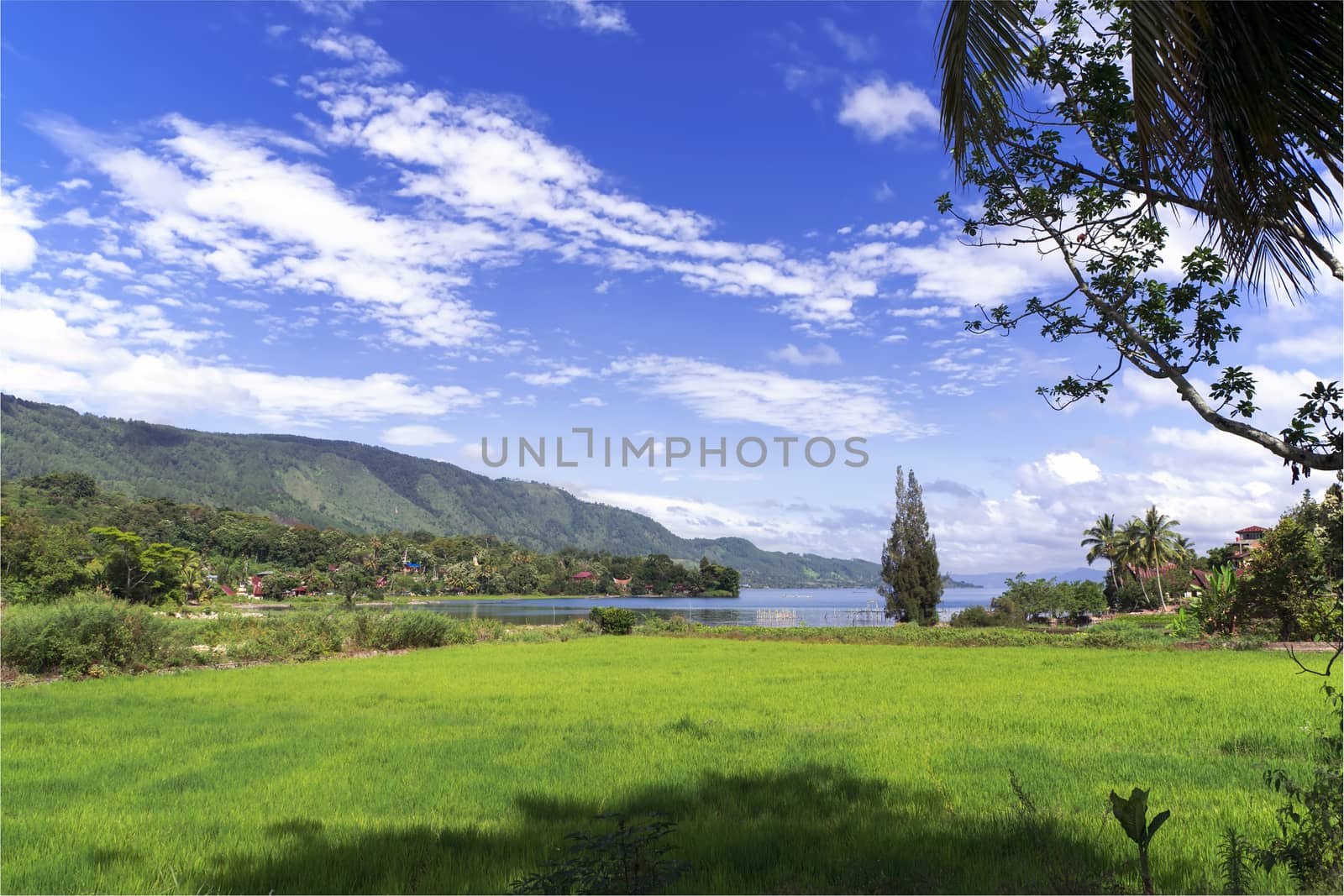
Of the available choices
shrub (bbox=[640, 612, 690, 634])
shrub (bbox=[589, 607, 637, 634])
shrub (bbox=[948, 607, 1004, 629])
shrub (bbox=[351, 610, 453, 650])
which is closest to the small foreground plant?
shrub (bbox=[351, 610, 453, 650])

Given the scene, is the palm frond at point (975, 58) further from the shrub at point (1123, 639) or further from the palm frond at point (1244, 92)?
the shrub at point (1123, 639)

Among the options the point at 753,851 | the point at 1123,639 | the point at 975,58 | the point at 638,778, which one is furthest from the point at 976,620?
the point at 975,58

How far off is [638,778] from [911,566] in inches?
1567

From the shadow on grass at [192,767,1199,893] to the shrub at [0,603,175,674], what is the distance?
602 inches

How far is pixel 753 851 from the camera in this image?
19.8ft

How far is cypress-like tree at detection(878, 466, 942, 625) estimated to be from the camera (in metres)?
44.3

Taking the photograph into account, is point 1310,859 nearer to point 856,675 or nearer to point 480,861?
point 480,861

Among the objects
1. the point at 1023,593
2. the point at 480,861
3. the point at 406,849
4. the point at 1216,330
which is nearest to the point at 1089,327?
the point at 1216,330

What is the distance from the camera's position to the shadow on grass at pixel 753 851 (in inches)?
211

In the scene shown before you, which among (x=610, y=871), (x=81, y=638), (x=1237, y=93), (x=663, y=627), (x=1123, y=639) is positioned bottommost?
(x=663, y=627)

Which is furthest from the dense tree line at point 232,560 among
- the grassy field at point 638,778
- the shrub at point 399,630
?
the grassy field at point 638,778

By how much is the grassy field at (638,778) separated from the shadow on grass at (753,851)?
1.1 inches

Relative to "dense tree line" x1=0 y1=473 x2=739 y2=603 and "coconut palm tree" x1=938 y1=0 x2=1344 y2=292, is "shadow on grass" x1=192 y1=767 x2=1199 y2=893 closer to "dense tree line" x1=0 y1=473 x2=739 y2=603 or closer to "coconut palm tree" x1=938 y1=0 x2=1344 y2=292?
"coconut palm tree" x1=938 y1=0 x2=1344 y2=292

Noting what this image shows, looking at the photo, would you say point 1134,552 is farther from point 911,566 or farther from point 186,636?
point 186,636
